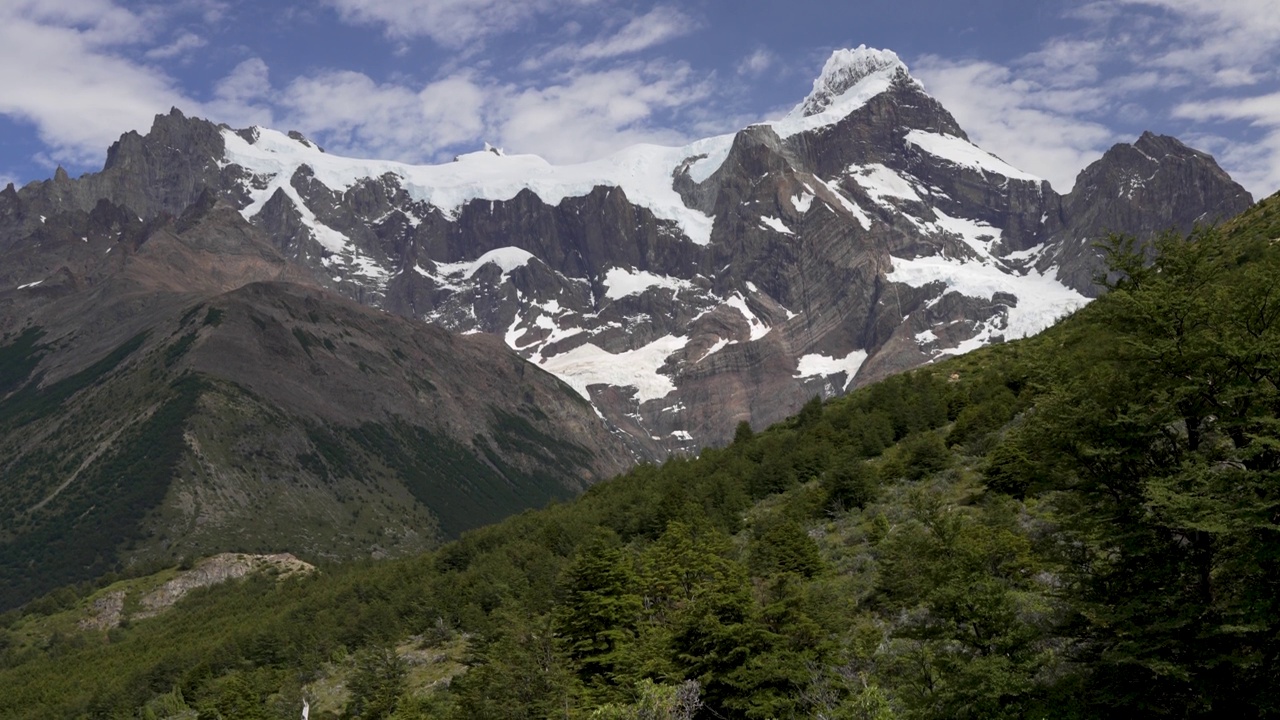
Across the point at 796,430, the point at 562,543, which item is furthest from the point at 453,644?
the point at 796,430

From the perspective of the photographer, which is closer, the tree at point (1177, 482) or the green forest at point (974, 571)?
the tree at point (1177, 482)

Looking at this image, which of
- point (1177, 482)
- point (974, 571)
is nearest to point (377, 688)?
point (974, 571)

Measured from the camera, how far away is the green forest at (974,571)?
2517cm

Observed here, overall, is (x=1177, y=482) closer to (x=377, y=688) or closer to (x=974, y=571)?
(x=974, y=571)

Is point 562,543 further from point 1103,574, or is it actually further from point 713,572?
point 1103,574

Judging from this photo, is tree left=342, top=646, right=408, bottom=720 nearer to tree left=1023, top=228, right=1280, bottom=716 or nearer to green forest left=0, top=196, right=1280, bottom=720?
green forest left=0, top=196, right=1280, bottom=720

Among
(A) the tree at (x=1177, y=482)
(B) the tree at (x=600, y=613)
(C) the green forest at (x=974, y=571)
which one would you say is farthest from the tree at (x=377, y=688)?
(A) the tree at (x=1177, y=482)

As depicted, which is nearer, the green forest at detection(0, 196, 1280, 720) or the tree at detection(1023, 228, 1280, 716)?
the tree at detection(1023, 228, 1280, 716)

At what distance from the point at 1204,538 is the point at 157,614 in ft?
659

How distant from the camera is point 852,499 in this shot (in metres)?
69.3

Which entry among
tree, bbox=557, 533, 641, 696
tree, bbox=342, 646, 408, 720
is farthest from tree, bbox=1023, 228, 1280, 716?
tree, bbox=342, 646, 408, 720

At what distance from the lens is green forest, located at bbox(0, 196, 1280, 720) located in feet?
82.6

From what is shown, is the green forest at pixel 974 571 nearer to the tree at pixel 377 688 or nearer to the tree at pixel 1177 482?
the tree at pixel 1177 482

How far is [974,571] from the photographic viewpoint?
30.7 metres
